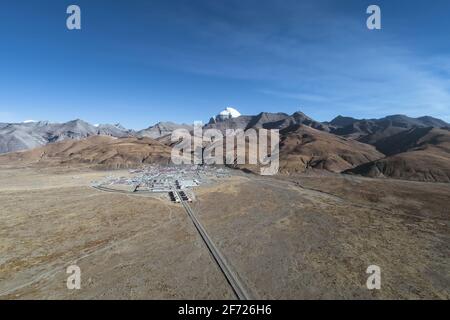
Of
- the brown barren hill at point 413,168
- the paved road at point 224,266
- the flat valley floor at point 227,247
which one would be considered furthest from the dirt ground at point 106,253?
the brown barren hill at point 413,168

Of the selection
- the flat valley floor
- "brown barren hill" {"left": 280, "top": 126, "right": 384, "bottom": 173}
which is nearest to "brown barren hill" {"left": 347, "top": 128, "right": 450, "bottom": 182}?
"brown barren hill" {"left": 280, "top": 126, "right": 384, "bottom": 173}

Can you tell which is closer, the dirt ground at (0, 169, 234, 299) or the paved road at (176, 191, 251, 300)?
the paved road at (176, 191, 251, 300)

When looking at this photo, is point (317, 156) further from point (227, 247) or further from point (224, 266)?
point (224, 266)

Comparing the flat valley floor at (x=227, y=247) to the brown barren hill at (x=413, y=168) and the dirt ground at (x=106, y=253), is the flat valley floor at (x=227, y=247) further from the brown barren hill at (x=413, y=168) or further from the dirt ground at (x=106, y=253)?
the brown barren hill at (x=413, y=168)

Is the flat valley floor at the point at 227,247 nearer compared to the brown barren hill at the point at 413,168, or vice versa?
the flat valley floor at the point at 227,247

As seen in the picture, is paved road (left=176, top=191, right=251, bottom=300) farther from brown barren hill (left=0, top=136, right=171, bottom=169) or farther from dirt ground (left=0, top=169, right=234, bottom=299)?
brown barren hill (left=0, top=136, right=171, bottom=169)

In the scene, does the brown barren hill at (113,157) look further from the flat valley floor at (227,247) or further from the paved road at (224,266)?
the paved road at (224,266)

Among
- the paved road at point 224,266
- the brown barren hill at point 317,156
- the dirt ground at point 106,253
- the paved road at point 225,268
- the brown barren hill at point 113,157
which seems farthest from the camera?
the brown barren hill at point 113,157

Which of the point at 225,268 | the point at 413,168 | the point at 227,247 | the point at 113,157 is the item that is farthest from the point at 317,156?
the point at 225,268

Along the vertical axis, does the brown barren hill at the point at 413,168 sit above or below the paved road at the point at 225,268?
above

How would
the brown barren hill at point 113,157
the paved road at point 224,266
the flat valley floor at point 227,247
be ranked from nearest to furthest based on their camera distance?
the paved road at point 224,266 → the flat valley floor at point 227,247 → the brown barren hill at point 113,157
